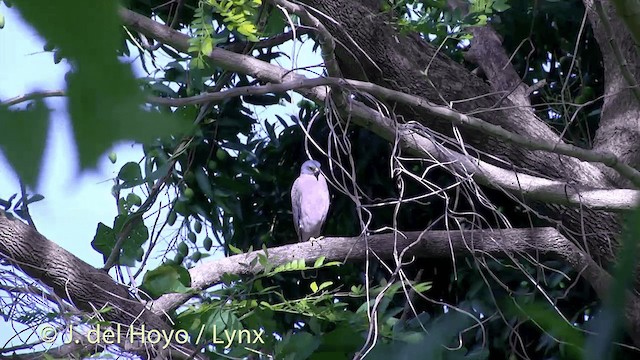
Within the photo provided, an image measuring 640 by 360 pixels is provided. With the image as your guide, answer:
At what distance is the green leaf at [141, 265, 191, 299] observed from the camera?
2.79m

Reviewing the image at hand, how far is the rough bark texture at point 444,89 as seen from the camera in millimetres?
2758

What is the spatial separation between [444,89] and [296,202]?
114cm

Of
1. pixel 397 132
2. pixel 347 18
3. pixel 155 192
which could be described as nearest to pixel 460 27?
pixel 347 18

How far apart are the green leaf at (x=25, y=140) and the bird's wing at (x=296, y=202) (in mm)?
3426

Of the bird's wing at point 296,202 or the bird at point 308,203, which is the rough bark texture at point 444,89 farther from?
the bird's wing at point 296,202

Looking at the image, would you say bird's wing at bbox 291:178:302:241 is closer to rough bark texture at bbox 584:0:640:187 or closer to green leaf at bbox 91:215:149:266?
green leaf at bbox 91:215:149:266

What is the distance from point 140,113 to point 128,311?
2.45m

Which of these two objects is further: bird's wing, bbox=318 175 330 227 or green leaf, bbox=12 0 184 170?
bird's wing, bbox=318 175 330 227

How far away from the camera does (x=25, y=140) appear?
1.11ft

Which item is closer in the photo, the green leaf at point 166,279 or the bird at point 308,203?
the green leaf at point 166,279

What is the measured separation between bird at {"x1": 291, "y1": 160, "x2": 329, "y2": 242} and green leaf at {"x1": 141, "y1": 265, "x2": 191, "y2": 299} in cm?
102

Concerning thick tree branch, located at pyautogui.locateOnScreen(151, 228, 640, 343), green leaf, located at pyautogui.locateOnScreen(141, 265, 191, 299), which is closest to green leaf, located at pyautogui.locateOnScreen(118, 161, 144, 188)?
green leaf, located at pyautogui.locateOnScreen(141, 265, 191, 299)

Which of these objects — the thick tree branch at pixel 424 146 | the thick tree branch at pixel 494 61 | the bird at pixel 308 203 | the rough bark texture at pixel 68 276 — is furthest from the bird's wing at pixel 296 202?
the thick tree branch at pixel 424 146

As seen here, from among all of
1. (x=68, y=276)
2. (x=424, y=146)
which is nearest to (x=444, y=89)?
(x=424, y=146)
